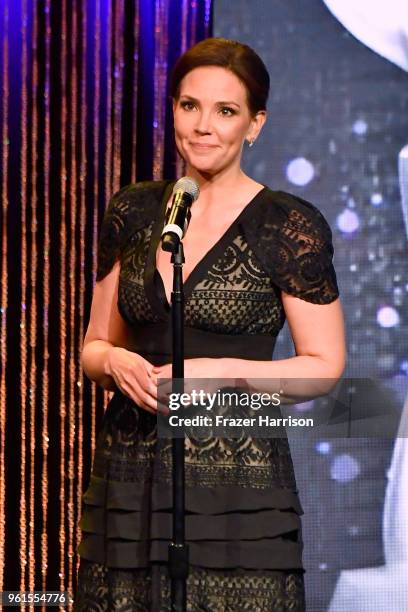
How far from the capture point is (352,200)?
3.15 metres

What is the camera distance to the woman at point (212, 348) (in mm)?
1962

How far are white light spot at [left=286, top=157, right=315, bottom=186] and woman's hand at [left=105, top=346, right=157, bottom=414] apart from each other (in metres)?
1.29

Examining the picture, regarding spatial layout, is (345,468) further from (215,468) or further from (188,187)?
(188,187)

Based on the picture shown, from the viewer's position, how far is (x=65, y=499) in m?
3.32

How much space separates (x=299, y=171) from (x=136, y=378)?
138cm

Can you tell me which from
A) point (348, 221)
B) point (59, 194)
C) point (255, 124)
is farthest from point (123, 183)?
point (255, 124)

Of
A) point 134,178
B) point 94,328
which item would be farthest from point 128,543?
point 134,178

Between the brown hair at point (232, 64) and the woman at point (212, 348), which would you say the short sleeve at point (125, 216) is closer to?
the woman at point (212, 348)

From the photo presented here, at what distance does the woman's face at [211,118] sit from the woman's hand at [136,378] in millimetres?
427

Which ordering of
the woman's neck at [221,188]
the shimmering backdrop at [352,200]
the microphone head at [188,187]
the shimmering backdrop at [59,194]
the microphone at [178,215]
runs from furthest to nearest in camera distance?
the shimmering backdrop at [59,194] < the shimmering backdrop at [352,200] < the woman's neck at [221,188] < the microphone head at [188,187] < the microphone at [178,215]

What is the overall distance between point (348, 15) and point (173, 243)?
1663 mm

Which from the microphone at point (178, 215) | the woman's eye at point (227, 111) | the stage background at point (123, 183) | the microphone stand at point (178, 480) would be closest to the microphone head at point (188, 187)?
the microphone at point (178, 215)

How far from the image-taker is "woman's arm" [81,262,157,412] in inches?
77.5

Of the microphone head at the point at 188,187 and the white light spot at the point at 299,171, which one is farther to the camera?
the white light spot at the point at 299,171
